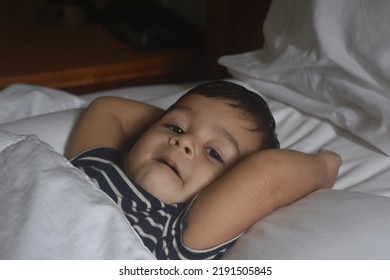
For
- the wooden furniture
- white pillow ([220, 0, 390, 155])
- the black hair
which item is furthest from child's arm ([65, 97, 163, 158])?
the wooden furniture

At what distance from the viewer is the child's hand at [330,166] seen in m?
0.81

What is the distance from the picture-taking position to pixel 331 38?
36.5 inches

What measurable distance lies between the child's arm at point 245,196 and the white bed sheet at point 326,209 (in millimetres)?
20

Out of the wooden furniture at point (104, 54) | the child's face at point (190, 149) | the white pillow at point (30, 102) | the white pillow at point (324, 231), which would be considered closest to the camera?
the white pillow at point (324, 231)

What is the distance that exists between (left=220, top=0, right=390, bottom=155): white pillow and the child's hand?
7 cm

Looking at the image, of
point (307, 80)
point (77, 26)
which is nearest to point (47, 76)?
point (77, 26)

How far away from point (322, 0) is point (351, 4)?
0.06m

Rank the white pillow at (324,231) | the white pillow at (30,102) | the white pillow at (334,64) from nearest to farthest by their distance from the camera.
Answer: the white pillow at (324,231) < the white pillow at (334,64) < the white pillow at (30,102)

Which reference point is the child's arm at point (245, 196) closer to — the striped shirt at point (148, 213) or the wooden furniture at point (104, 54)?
the striped shirt at point (148, 213)

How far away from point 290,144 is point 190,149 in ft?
0.78

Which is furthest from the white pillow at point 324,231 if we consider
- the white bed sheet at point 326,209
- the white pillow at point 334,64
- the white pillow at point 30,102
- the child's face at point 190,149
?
the white pillow at point 30,102

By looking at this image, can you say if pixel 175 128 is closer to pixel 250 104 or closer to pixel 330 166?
pixel 250 104

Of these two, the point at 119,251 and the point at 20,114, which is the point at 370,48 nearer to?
the point at 119,251
